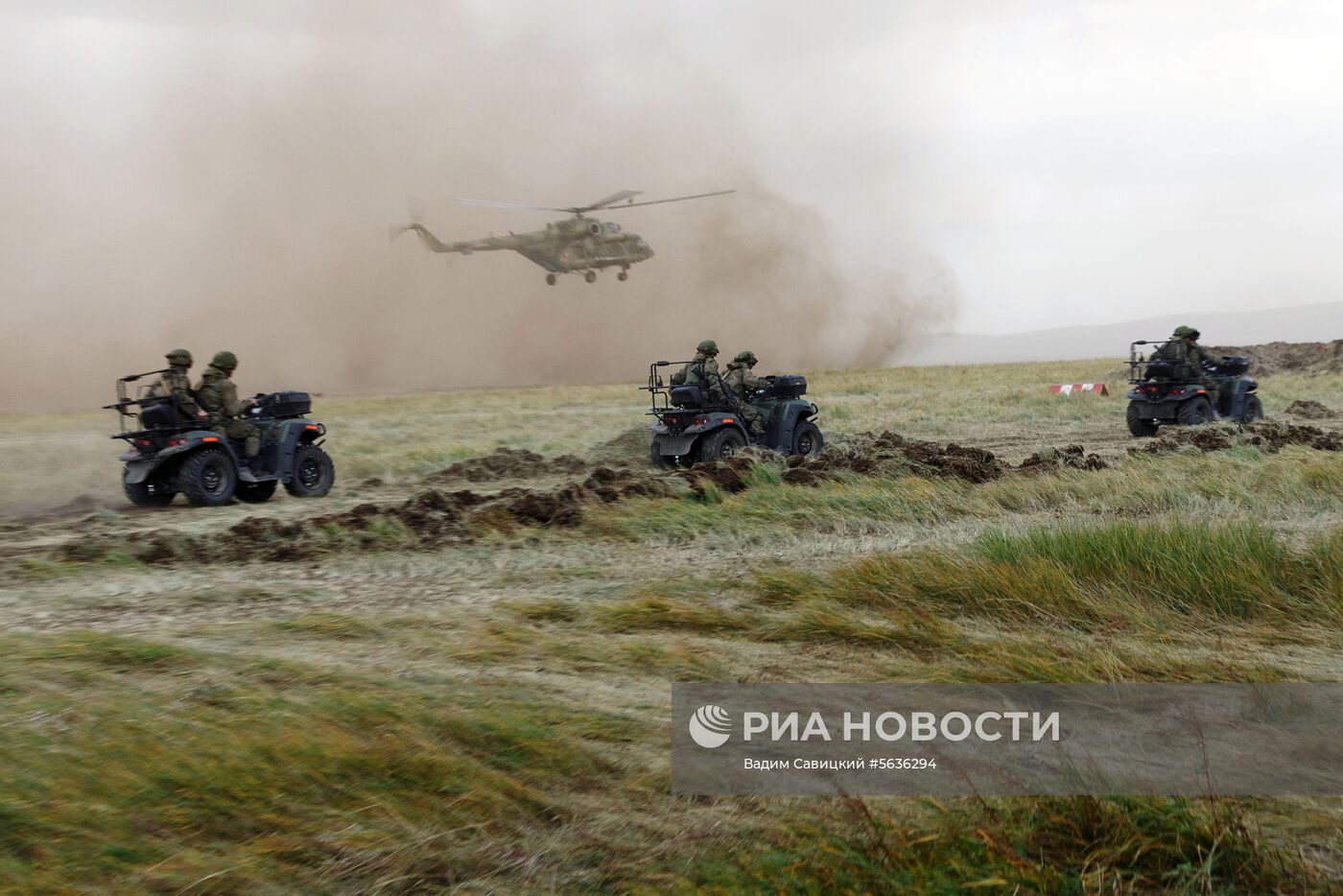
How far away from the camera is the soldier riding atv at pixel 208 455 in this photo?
12570mm

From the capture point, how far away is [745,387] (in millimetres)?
14734

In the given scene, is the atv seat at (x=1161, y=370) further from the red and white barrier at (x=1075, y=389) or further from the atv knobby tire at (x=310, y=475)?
the atv knobby tire at (x=310, y=475)

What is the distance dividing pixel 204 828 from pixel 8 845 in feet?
1.74

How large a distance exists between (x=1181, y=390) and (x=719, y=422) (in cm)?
786

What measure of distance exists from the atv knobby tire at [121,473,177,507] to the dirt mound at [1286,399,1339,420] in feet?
60.6

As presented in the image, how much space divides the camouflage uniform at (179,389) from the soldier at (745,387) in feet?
20.2

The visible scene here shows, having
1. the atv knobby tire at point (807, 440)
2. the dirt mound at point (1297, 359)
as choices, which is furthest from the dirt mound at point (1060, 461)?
the dirt mound at point (1297, 359)

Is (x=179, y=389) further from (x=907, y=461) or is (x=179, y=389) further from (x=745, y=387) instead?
(x=907, y=461)

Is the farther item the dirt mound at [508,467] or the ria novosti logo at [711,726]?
the dirt mound at [508,467]

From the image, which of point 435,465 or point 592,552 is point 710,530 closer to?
point 592,552

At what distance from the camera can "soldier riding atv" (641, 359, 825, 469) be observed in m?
14.2

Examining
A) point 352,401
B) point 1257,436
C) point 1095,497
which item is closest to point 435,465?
point 1095,497

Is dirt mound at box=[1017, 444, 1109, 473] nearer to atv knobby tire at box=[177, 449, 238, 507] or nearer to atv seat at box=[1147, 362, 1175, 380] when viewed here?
atv seat at box=[1147, 362, 1175, 380]

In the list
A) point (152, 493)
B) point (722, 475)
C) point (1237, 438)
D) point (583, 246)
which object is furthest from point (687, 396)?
point (583, 246)
